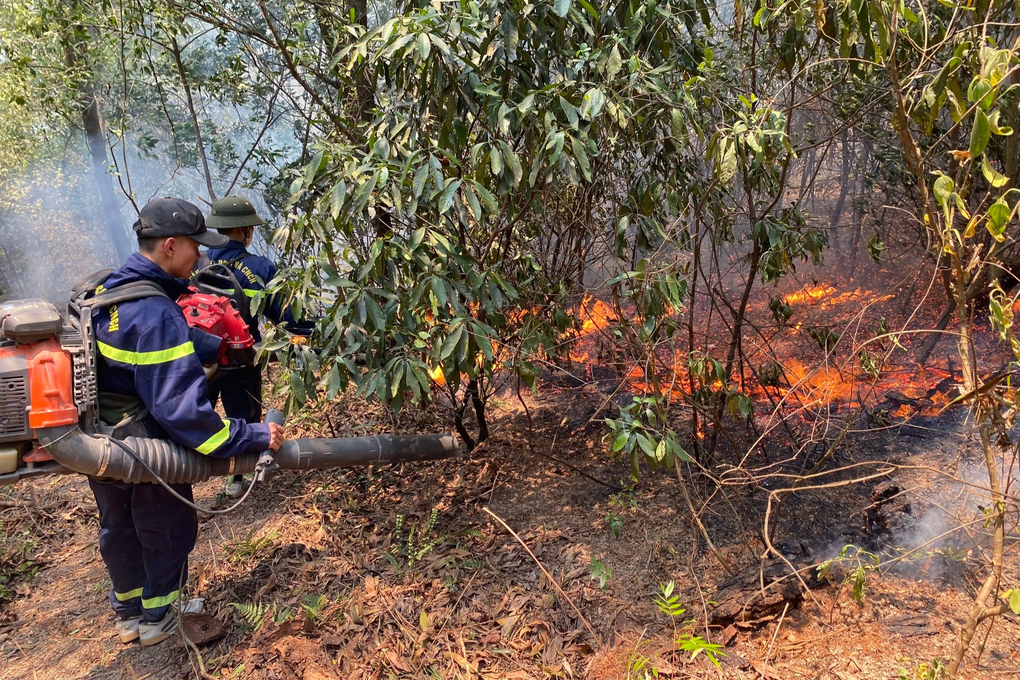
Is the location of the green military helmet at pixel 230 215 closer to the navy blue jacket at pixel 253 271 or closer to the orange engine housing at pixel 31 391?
the navy blue jacket at pixel 253 271

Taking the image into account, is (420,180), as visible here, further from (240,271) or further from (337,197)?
(240,271)

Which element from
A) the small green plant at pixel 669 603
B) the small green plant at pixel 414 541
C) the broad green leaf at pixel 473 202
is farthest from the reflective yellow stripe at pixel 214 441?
the small green plant at pixel 669 603

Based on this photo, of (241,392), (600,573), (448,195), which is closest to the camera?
(448,195)

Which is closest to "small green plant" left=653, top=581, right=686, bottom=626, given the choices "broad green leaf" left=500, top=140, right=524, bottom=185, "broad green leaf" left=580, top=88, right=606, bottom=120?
"broad green leaf" left=500, top=140, right=524, bottom=185

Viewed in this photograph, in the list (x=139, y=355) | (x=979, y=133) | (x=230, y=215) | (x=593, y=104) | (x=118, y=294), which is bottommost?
(x=139, y=355)

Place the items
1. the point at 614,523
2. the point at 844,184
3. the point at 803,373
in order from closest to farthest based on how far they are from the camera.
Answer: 1. the point at 614,523
2. the point at 803,373
3. the point at 844,184

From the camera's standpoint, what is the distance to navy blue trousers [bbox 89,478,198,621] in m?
2.87

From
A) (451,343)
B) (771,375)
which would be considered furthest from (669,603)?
(771,375)

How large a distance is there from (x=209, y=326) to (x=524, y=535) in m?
2.09

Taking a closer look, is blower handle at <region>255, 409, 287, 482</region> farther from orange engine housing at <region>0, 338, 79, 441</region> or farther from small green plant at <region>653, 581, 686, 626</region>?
small green plant at <region>653, 581, 686, 626</region>

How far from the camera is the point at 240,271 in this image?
12.7 feet

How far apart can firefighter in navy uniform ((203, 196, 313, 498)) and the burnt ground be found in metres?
0.69

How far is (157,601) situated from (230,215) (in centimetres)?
222

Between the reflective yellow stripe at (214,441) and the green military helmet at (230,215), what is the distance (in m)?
1.67
